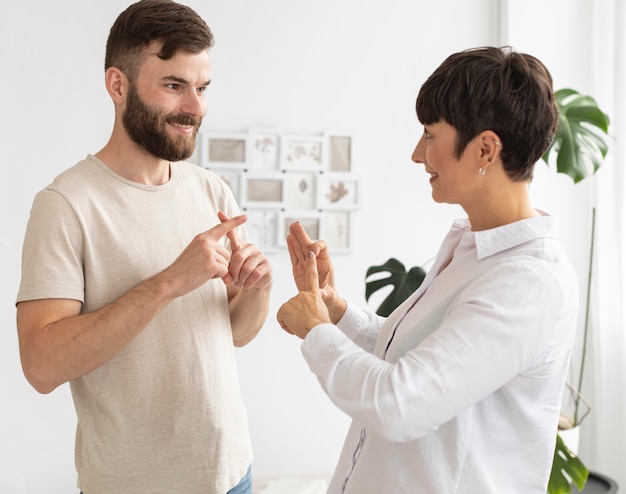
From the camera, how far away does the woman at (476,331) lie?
45.9 inches

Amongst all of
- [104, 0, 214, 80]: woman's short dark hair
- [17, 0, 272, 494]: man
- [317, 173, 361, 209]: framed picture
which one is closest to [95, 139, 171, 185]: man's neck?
[17, 0, 272, 494]: man

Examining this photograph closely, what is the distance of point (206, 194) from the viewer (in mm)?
1837

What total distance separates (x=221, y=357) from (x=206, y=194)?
40 centimetres

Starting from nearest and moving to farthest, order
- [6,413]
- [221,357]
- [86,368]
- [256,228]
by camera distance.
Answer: [86,368] → [221,357] → [6,413] → [256,228]

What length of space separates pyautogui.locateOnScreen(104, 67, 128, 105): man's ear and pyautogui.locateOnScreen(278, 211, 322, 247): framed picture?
203 cm

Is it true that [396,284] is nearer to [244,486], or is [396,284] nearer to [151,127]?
[244,486]

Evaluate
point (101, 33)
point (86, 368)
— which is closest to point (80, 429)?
point (86, 368)

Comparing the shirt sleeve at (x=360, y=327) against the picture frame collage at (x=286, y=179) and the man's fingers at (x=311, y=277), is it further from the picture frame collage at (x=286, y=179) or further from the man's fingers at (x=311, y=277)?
the picture frame collage at (x=286, y=179)

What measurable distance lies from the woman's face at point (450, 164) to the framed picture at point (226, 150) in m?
2.37

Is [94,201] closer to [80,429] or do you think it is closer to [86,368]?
[86,368]

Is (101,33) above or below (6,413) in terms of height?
above

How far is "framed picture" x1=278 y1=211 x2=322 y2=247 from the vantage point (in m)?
3.71

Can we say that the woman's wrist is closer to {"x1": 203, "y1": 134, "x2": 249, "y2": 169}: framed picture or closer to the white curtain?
{"x1": 203, "y1": 134, "x2": 249, "y2": 169}: framed picture

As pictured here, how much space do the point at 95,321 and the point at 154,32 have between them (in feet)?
2.03
